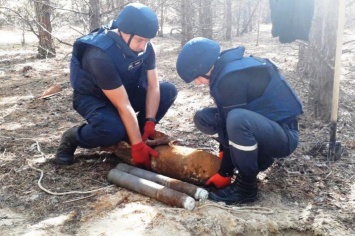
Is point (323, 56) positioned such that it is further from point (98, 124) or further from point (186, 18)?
point (186, 18)

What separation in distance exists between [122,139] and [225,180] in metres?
1.00

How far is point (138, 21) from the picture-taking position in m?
3.06

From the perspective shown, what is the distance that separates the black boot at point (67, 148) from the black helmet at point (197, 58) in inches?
49.1

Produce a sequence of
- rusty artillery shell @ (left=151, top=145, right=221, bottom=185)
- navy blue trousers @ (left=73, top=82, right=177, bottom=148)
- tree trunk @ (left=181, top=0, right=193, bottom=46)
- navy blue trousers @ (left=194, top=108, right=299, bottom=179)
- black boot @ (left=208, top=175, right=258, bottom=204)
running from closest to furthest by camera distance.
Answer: navy blue trousers @ (left=194, top=108, right=299, bottom=179)
black boot @ (left=208, top=175, right=258, bottom=204)
rusty artillery shell @ (left=151, top=145, right=221, bottom=185)
navy blue trousers @ (left=73, top=82, right=177, bottom=148)
tree trunk @ (left=181, top=0, right=193, bottom=46)

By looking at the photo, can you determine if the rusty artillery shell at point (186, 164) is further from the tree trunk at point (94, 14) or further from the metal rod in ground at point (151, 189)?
the tree trunk at point (94, 14)

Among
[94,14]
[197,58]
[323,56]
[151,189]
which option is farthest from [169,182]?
[94,14]

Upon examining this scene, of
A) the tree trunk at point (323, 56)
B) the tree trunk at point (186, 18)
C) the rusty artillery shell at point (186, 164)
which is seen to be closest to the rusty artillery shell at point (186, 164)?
the rusty artillery shell at point (186, 164)

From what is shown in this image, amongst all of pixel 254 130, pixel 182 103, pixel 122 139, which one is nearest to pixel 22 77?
pixel 182 103

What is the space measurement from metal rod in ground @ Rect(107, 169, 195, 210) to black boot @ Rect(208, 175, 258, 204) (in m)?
0.26

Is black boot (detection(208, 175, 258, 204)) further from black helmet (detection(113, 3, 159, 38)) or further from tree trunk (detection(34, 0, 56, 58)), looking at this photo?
tree trunk (detection(34, 0, 56, 58))

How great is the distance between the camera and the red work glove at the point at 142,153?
10.5ft

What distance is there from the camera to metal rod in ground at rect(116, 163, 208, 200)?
2.83 meters

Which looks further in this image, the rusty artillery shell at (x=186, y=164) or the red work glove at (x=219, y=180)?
the rusty artillery shell at (x=186, y=164)

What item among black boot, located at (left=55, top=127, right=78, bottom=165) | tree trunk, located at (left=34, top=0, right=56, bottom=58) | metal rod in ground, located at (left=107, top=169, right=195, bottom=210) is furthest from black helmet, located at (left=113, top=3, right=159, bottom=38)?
tree trunk, located at (left=34, top=0, right=56, bottom=58)
